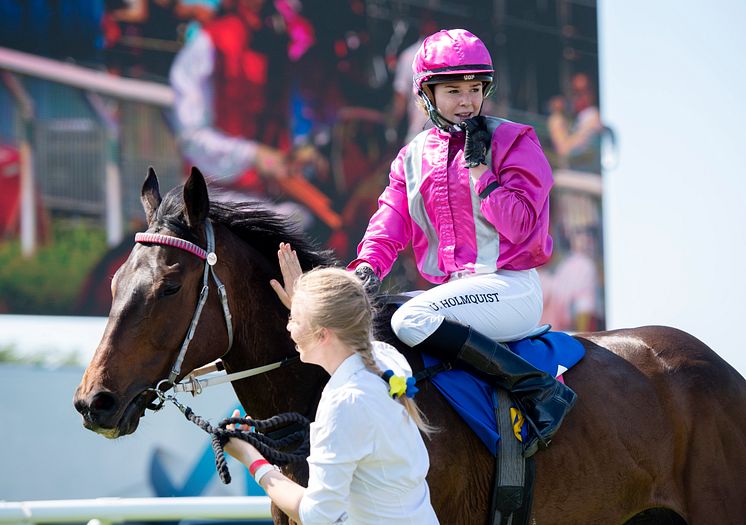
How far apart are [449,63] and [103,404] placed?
5.64ft

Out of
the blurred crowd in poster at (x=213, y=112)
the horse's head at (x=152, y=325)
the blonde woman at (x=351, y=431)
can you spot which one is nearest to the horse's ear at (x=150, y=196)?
the horse's head at (x=152, y=325)

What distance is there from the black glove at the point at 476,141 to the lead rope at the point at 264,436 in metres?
1.09

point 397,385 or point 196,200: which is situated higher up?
point 196,200

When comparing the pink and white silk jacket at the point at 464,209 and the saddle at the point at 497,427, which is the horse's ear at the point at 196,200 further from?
the saddle at the point at 497,427

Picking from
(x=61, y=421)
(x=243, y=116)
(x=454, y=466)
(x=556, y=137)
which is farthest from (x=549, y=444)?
(x=556, y=137)

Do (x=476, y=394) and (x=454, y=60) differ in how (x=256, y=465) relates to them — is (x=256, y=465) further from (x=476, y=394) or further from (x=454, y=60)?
(x=454, y=60)

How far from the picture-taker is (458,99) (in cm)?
354

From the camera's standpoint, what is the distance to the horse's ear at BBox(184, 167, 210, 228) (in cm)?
311

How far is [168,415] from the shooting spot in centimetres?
817

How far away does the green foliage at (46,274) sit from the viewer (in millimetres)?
10445

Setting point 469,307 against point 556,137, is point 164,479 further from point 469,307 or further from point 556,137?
point 556,137

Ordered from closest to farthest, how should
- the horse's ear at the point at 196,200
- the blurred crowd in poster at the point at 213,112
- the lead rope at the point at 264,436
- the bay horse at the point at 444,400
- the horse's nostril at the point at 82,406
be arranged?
the lead rope at the point at 264,436 < the horse's nostril at the point at 82,406 < the bay horse at the point at 444,400 < the horse's ear at the point at 196,200 < the blurred crowd in poster at the point at 213,112

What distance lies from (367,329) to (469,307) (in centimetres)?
92

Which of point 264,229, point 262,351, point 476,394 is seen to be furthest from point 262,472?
point 264,229
